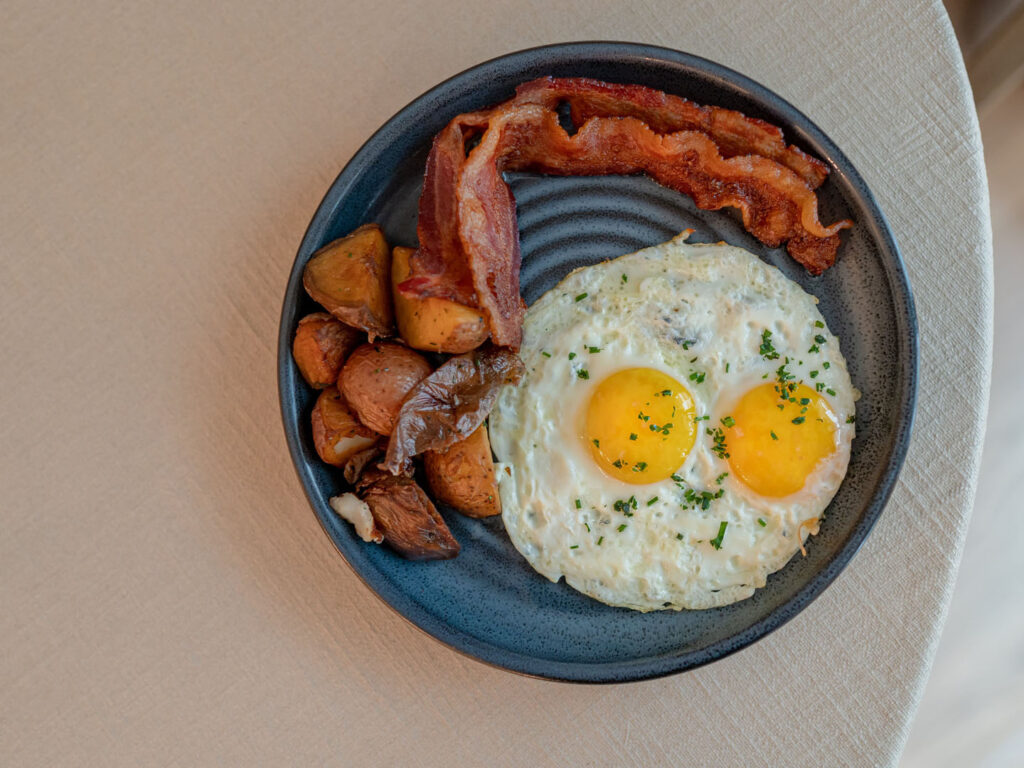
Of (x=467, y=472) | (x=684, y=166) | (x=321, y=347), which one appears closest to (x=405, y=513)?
(x=467, y=472)

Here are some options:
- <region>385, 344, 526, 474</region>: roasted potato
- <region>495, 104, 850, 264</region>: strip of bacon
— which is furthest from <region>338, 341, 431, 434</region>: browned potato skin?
<region>495, 104, 850, 264</region>: strip of bacon

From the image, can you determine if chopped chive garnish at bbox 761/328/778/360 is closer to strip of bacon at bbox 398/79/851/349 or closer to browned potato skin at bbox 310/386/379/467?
strip of bacon at bbox 398/79/851/349

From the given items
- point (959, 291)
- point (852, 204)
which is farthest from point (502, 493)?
point (959, 291)

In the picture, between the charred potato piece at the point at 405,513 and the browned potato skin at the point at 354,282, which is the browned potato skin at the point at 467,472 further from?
the browned potato skin at the point at 354,282

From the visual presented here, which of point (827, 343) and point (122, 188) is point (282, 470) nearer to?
point (122, 188)

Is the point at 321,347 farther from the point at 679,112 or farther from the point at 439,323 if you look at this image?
the point at 679,112

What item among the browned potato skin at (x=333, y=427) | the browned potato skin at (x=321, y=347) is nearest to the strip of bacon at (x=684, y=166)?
the browned potato skin at (x=321, y=347)
